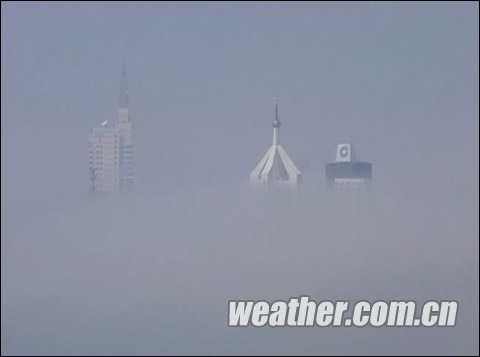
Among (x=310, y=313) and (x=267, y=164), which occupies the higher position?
(x=267, y=164)

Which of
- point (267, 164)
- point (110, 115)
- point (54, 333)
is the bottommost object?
point (54, 333)

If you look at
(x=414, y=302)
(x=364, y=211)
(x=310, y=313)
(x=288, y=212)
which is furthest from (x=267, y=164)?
(x=414, y=302)

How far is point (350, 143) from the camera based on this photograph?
4.07m

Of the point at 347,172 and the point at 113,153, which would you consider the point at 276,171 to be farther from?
the point at 113,153

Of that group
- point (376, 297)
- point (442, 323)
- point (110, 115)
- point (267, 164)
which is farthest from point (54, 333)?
point (442, 323)

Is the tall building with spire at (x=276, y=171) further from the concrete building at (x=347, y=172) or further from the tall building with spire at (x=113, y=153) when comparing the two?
the tall building with spire at (x=113, y=153)

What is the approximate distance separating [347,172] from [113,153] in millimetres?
1288

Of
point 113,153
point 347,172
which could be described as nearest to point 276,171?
point 347,172

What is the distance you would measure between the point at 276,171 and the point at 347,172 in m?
0.39

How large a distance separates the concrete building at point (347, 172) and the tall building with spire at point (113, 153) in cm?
110

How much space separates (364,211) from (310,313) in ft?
2.08

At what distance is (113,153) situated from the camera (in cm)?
402

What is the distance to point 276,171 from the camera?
4.02m

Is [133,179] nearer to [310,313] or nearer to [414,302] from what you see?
[310,313]
